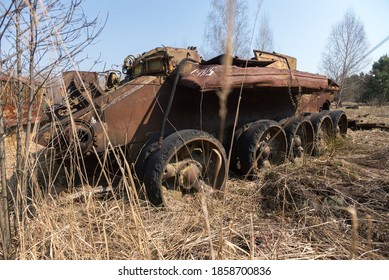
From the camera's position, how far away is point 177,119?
12.2 feet

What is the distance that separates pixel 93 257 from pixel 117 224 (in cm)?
32

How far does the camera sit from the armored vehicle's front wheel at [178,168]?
8.82 ft

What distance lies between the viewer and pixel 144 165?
9.35ft

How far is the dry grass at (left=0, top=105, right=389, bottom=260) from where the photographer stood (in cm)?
177

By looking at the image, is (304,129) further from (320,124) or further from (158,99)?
(158,99)

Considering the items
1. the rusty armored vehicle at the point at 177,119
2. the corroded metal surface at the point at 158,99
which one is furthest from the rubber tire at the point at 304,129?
the corroded metal surface at the point at 158,99

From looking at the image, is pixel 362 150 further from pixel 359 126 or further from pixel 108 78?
pixel 108 78

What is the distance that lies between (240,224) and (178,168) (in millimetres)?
904

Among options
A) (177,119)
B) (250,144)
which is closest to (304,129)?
(250,144)

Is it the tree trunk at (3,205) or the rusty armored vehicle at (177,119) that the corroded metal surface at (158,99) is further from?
the tree trunk at (3,205)

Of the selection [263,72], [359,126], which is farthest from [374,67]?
[263,72]

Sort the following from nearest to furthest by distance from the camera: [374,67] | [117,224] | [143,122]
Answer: [117,224]
[143,122]
[374,67]

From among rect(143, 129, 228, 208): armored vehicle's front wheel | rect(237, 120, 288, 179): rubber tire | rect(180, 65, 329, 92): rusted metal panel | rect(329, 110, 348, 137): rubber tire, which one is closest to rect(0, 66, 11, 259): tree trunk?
rect(143, 129, 228, 208): armored vehicle's front wheel

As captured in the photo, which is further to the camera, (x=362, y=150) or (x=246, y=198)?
(x=362, y=150)
